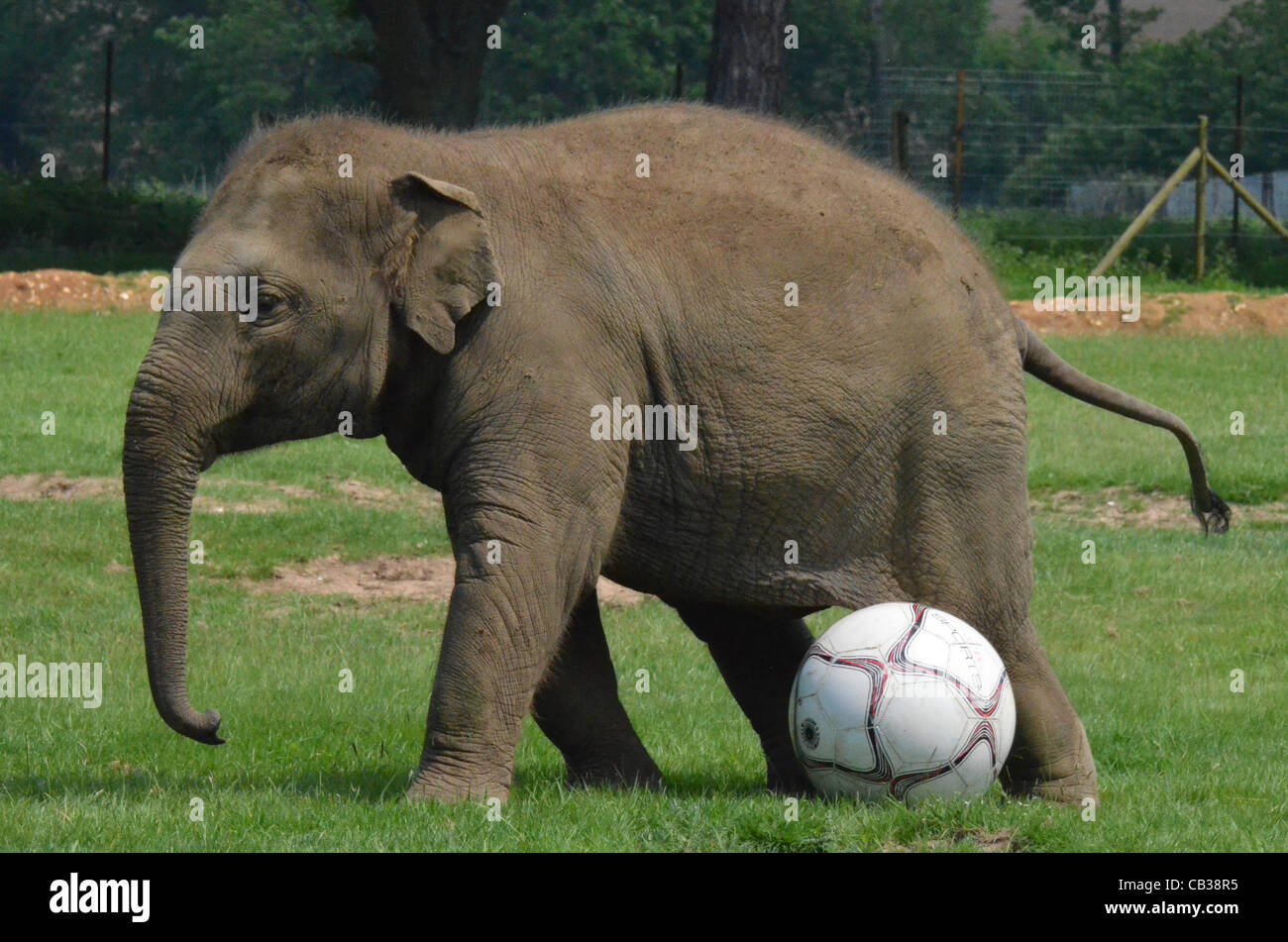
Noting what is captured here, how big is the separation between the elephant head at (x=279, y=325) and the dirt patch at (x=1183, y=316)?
18.0m

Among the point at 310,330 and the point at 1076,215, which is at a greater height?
the point at 1076,215

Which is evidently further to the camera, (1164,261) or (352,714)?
(1164,261)

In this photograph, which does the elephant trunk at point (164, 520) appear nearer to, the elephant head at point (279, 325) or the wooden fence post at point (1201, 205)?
the elephant head at point (279, 325)

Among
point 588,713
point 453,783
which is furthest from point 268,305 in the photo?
point 588,713

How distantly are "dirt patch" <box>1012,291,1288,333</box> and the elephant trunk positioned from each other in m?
18.5

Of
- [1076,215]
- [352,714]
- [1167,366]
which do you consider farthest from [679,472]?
[1076,215]

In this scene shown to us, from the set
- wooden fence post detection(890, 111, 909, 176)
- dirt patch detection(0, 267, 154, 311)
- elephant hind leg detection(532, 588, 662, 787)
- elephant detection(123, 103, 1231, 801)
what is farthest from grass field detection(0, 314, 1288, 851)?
wooden fence post detection(890, 111, 909, 176)

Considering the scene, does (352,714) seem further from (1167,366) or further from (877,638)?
(1167,366)

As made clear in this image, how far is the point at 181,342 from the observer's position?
22.5 ft

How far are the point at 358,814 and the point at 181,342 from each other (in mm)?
1762

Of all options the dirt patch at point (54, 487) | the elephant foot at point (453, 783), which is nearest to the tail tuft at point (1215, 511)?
the elephant foot at point (453, 783)

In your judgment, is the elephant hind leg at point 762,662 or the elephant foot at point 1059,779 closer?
the elephant foot at point 1059,779

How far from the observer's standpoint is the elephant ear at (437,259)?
6.99 metres

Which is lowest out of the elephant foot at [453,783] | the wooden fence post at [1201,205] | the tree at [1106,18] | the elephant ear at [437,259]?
the elephant foot at [453,783]
